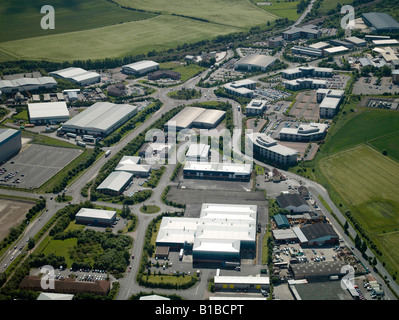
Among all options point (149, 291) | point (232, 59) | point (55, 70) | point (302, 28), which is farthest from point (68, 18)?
point (149, 291)

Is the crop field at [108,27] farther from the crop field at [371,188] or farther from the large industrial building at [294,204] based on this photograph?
the large industrial building at [294,204]

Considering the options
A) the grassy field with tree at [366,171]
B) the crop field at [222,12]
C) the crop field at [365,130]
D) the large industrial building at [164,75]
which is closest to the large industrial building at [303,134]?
the grassy field with tree at [366,171]

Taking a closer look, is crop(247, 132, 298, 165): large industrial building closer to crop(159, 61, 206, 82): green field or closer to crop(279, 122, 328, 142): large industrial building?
crop(279, 122, 328, 142): large industrial building

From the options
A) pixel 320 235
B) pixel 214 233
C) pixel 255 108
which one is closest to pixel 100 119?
pixel 255 108

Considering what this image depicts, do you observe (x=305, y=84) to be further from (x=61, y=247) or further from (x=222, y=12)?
(x=222, y=12)

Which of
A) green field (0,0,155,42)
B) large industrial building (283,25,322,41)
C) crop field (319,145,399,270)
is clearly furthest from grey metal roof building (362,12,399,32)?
crop field (319,145,399,270)

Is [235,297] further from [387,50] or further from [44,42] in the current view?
[44,42]
